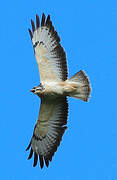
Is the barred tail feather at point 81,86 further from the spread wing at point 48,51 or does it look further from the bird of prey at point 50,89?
the spread wing at point 48,51

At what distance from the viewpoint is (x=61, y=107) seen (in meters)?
12.3

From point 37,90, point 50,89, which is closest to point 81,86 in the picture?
point 50,89

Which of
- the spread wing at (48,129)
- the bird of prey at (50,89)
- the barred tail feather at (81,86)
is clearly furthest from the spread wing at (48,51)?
the spread wing at (48,129)

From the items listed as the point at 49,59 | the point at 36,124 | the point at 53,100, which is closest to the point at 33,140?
the point at 36,124

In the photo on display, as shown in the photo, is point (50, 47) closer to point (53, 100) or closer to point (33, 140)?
point (53, 100)

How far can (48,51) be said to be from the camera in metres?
12.0

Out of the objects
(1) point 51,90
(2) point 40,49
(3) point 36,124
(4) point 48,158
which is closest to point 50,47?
(2) point 40,49

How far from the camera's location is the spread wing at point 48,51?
39.2 feet

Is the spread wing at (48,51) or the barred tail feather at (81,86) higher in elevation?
the spread wing at (48,51)

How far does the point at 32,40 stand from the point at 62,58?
0.91 meters

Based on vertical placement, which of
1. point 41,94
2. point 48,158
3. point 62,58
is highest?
point 62,58

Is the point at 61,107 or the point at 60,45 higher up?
the point at 60,45

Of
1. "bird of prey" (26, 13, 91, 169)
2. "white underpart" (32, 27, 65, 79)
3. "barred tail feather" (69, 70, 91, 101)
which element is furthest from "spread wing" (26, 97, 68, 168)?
"white underpart" (32, 27, 65, 79)

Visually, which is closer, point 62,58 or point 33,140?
point 62,58
